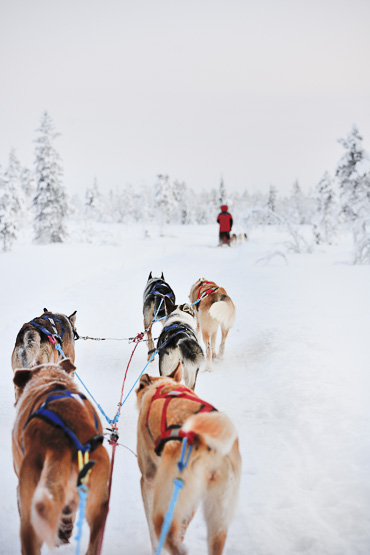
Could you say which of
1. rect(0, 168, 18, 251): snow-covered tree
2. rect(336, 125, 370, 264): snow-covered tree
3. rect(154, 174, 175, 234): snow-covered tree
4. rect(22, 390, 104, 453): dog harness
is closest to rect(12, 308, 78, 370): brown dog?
rect(22, 390, 104, 453): dog harness

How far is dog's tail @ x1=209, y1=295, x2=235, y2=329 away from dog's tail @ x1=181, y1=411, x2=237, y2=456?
4.14 meters

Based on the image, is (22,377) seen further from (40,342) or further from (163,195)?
(163,195)

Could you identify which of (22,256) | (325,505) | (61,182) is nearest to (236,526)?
(325,505)

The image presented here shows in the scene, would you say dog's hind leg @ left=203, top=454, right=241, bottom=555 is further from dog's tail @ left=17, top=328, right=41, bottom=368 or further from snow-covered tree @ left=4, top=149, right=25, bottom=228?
snow-covered tree @ left=4, top=149, right=25, bottom=228

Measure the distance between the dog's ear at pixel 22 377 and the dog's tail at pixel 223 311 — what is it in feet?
12.1

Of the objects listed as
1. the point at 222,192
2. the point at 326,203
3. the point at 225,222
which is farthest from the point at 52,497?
the point at 222,192

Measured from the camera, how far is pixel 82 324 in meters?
9.06

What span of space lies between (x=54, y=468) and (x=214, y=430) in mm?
862

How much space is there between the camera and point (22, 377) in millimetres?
2705

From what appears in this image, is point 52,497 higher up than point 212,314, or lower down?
lower down

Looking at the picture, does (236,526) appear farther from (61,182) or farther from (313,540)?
(61,182)

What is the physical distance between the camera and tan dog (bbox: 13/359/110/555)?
170 centimetres

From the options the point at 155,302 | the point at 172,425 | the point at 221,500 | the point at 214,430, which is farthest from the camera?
the point at 155,302

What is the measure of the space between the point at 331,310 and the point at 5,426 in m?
7.51
